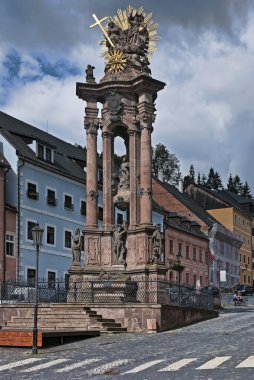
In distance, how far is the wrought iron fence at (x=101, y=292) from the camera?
27812 mm

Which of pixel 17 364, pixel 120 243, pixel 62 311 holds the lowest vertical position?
pixel 17 364

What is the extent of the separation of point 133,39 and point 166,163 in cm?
7493

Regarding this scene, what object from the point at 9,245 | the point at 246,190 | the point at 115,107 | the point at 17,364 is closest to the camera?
the point at 17,364

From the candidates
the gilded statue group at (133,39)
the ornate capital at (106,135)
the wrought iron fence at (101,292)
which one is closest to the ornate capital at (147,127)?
the ornate capital at (106,135)

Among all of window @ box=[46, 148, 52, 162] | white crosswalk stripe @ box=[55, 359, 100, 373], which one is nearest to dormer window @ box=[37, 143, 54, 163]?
window @ box=[46, 148, 52, 162]

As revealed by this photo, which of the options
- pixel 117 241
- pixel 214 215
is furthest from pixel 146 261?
pixel 214 215

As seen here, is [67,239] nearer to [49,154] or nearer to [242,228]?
[49,154]

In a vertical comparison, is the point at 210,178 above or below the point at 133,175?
above

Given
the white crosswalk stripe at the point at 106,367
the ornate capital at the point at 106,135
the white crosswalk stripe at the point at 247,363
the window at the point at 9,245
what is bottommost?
the white crosswalk stripe at the point at 106,367

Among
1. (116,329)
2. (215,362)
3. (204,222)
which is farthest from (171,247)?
(215,362)

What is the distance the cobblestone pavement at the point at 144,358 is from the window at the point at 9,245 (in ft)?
75.7

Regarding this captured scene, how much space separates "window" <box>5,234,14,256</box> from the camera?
46562 millimetres

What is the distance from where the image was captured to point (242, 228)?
10644cm

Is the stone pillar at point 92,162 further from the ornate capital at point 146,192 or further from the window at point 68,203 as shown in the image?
the window at point 68,203
